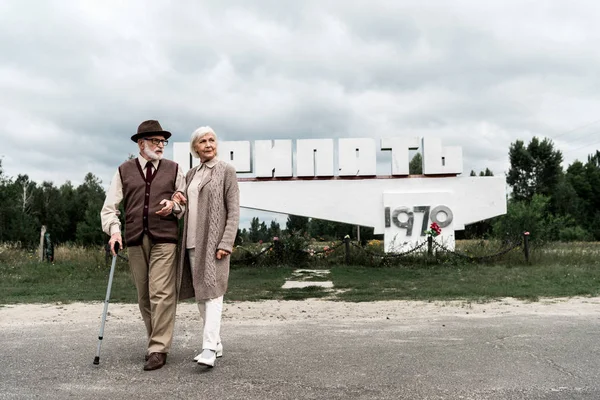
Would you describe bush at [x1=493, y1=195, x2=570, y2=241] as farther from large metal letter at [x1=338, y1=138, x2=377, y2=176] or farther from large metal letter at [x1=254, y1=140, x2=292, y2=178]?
large metal letter at [x1=254, y1=140, x2=292, y2=178]

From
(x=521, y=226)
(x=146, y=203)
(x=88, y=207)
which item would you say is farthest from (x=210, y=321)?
(x=88, y=207)

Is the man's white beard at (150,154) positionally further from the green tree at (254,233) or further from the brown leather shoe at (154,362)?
the green tree at (254,233)

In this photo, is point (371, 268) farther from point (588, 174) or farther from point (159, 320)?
point (588, 174)

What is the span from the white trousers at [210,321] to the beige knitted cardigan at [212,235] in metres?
0.08

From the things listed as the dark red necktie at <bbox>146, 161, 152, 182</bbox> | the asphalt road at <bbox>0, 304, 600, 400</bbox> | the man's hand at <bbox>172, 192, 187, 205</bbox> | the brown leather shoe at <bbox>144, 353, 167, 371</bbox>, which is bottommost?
the asphalt road at <bbox>0, 304, 600, 400</bbox>

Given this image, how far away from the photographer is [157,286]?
15.5 ft

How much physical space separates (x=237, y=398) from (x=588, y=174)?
244ft

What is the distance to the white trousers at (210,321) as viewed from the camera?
4.47 meters

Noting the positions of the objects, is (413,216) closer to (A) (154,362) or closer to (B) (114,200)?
(B) (114,200)

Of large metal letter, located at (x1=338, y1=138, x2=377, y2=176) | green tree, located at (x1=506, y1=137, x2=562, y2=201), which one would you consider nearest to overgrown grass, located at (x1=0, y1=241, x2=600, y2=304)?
large metal letter, located at (x1=338, y1=138, x2=377, y2=176)

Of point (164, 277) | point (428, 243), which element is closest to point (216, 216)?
point (164, 277)

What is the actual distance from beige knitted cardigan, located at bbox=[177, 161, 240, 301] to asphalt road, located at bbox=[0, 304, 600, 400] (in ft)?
2.17

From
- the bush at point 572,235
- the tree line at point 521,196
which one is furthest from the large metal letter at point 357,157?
the bush at point 572,235

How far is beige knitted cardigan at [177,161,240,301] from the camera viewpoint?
467 cm
